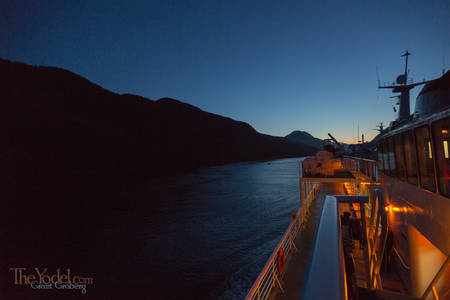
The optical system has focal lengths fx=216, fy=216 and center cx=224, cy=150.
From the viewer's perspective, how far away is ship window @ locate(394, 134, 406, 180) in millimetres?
5918

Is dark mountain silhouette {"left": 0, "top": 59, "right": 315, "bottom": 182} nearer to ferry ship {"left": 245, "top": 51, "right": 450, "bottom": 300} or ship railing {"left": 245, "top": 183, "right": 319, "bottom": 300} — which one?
ship railing {"left": 245, "top": 183, "right": 319, "bottom": 300}

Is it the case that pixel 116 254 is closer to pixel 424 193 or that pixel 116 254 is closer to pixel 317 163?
pixel 317 163

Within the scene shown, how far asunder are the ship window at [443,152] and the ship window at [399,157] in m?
2.19

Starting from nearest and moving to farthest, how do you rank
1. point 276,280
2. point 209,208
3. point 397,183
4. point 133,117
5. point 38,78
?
1. point 276,280
2. point 397,183
3. point 209,208
4. point 38,78
5. point 133,117

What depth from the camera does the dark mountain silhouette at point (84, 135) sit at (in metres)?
87.4

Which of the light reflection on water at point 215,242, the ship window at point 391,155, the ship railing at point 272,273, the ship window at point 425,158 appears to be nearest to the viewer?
the ship railing at point 272,273

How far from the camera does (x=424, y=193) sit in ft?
14.8

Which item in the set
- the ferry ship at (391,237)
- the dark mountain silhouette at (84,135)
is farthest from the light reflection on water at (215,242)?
the dark mountain silhouette at (84,135)

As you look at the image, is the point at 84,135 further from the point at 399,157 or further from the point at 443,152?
the point at 443,152

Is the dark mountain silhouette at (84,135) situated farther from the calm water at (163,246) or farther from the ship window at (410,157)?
the ship window at (410,157)

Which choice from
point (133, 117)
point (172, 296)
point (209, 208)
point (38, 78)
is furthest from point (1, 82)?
point (172, 296)

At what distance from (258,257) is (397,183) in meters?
11.7

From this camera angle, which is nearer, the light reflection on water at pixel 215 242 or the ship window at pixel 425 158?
the ship window at pixel 425 158

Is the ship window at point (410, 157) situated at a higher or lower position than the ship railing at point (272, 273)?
higher
